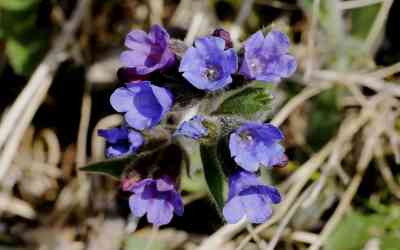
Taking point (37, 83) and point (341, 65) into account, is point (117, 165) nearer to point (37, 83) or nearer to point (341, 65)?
point (37, 83)

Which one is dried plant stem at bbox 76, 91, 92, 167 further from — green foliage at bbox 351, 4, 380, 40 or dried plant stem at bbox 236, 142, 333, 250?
green foliage at bbox 351, 4, 380, 40

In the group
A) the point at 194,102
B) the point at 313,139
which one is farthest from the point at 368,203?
the point at 194,102

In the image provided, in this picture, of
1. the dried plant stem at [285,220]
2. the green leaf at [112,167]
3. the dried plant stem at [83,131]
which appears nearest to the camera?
the green leaf at [112,167]

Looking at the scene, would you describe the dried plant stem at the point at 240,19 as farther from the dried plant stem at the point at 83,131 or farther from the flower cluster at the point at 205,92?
the flower cluster at the point at 205,92

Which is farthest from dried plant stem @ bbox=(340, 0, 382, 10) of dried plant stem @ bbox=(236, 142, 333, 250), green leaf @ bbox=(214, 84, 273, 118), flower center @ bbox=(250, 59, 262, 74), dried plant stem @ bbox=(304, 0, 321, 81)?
flower center @ bbox=(250, 59, 262, 74)

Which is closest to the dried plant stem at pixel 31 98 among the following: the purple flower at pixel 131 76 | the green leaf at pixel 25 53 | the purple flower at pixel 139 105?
the green leaf at pixel 25 53

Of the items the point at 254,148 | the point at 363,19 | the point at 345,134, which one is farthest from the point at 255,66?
the point at 363,19
